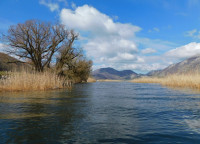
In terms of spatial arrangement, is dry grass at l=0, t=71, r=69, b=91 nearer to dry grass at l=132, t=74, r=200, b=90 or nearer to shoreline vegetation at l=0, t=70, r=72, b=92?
shoreline vegetation at l=0, t=70, r=72, b=92

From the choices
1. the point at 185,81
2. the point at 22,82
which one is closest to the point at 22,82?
the point at 22,82

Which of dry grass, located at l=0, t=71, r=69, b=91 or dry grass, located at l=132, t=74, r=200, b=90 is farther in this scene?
dry grass, located at l=132, t=74, r=200, b=90

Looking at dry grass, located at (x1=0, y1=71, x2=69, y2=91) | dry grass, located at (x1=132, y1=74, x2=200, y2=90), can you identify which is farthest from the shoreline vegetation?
dry grass, located at (x1=132, y1=74, x2=200, y2=90)

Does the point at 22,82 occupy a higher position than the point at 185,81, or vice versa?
the point at 22,82

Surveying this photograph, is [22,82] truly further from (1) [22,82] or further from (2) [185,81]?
(2) [185,81]

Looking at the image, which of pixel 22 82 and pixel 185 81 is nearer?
pixel 22 82

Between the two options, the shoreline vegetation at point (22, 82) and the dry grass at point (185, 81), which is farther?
the dry grass at point (185, 81)

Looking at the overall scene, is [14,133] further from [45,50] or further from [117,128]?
[45,50]

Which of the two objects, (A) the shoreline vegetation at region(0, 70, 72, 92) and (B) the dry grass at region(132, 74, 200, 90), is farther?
(B) the dry grass at region(132, 74, 200, 90)

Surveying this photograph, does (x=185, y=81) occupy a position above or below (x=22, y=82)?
below

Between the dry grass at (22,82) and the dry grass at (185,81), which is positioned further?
the dry grass at (185,81)

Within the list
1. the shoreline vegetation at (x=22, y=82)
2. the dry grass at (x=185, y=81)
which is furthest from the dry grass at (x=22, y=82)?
the dry grass at (x=185, y=81)

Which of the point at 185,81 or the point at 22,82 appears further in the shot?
the point at 185,81

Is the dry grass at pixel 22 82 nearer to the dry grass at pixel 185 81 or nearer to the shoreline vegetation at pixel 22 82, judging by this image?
the shoreline vegetation at pixel 22 82
